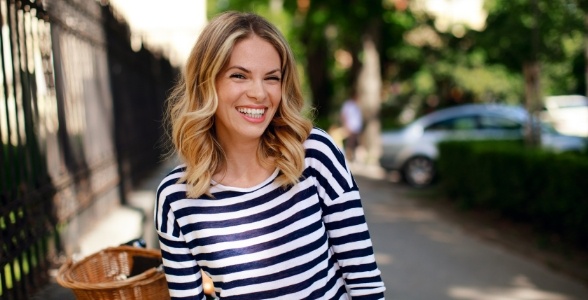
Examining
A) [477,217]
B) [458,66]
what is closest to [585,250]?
[477,217]

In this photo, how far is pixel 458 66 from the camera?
1119 inches

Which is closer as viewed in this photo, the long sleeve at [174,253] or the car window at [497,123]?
the long sleeve at [174,253]

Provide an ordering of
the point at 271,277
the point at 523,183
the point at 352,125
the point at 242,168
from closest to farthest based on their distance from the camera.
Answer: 1. the point at 271,277
2. the point at 242,168
3. the point at 523,183
4. the point at 352,125

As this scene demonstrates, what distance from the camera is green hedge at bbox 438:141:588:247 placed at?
21.9ft

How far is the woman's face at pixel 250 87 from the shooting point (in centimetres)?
208

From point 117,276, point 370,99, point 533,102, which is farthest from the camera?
point 370,99

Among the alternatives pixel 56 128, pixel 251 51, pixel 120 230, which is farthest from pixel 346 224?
pixel 120 230

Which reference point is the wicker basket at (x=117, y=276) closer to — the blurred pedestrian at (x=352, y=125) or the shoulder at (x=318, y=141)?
the shoulder at (x=318, y=141)

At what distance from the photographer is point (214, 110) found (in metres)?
2.12

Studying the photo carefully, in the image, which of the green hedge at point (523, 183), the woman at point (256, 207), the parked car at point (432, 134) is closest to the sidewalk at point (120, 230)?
the woman at point (256, 207)

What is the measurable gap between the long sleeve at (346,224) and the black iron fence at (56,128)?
1971 mm

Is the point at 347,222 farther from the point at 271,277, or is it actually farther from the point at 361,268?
the point at 271,277

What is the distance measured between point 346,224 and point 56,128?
334cm

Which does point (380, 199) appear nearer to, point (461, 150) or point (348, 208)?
point (461, 150)
